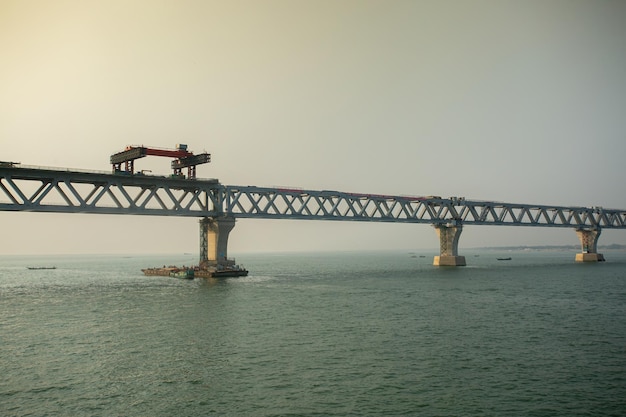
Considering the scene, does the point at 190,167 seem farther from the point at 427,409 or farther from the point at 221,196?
the point at 427,409

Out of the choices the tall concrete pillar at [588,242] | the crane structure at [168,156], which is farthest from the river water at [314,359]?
the tall concrete pillar at [588,242]

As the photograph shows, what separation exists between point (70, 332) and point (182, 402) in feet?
73.1

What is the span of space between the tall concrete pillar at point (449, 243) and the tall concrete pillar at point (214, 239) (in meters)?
65.3

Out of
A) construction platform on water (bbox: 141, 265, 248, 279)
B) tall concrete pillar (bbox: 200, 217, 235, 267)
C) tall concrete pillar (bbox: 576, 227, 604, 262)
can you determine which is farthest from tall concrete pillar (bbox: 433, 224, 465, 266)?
tall concrete pillar (bbox: 200, 217, 235, 267)

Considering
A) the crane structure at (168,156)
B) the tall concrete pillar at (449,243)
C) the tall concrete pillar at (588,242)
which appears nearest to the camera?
the crane structure at (168,156)

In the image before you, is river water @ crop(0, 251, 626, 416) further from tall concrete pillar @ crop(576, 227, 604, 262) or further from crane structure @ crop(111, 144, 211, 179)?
tall concrete pillar @ crop(576, 227, 604, 262)

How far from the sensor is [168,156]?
97125 millimetres

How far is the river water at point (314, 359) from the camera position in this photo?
22844mm

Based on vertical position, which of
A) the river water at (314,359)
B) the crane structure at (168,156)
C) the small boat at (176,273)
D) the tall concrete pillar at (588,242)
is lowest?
the river water at (314,359)

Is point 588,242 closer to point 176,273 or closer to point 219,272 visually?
point 219,272

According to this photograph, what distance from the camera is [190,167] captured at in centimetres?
9994

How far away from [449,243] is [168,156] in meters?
82.6

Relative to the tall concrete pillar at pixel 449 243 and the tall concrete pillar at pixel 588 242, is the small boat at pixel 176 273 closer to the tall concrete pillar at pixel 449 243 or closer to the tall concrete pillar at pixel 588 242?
the tall concrete pillar at pixel 449 243

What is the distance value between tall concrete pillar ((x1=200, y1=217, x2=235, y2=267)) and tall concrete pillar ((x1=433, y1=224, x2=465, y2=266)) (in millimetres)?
65291
